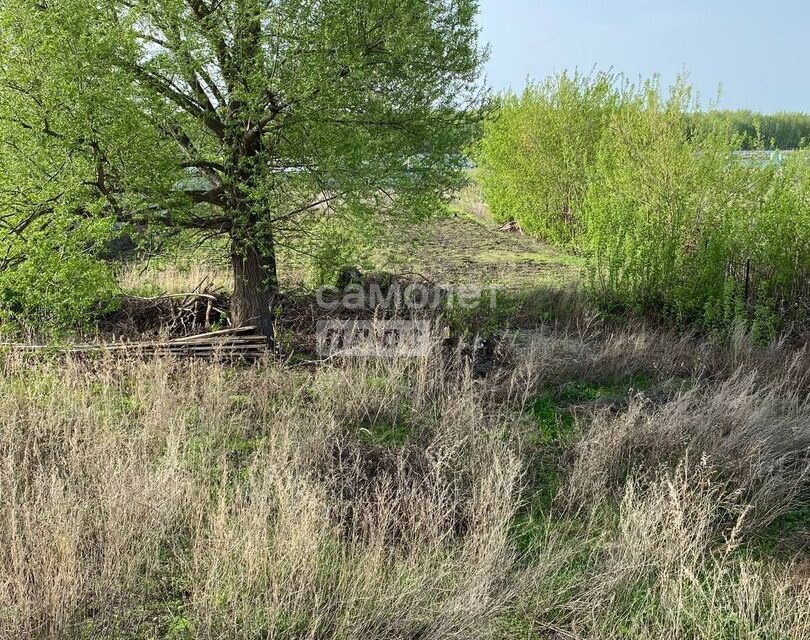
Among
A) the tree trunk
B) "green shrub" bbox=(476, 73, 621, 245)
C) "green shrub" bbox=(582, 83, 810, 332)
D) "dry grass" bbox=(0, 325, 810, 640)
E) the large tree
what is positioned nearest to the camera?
"dry grass" bbox=(0, 325, 810, 640)

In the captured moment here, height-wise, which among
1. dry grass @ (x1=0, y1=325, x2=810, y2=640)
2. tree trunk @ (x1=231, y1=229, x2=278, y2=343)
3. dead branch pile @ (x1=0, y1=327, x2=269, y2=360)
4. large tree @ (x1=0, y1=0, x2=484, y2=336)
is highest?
large tree @ (x1=0, y1=0, x2=484, y2=336)

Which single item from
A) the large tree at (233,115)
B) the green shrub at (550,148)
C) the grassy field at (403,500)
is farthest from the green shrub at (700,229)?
the green shrub at (550,148)

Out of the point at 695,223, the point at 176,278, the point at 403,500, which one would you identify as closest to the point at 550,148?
the point at 695,223

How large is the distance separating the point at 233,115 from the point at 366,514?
3.58 m

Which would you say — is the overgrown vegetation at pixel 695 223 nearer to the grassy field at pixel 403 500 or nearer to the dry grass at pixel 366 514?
the grassy field at pixel 403 500

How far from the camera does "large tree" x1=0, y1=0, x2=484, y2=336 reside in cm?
441

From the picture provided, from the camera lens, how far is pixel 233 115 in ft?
16.9

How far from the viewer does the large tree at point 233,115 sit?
174 inches

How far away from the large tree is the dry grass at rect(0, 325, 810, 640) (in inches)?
55.4

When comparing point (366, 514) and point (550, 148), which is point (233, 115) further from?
point (550, 148)

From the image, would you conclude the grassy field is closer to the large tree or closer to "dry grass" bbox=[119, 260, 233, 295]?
the large tree

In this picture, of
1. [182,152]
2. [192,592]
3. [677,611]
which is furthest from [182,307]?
[677,611]

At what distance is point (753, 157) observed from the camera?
7758 mm

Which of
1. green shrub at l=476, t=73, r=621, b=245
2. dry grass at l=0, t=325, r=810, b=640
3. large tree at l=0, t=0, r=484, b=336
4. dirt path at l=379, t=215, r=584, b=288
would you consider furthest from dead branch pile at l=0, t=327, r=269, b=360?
green shrub at l=476, t=73, r=621, b=245
